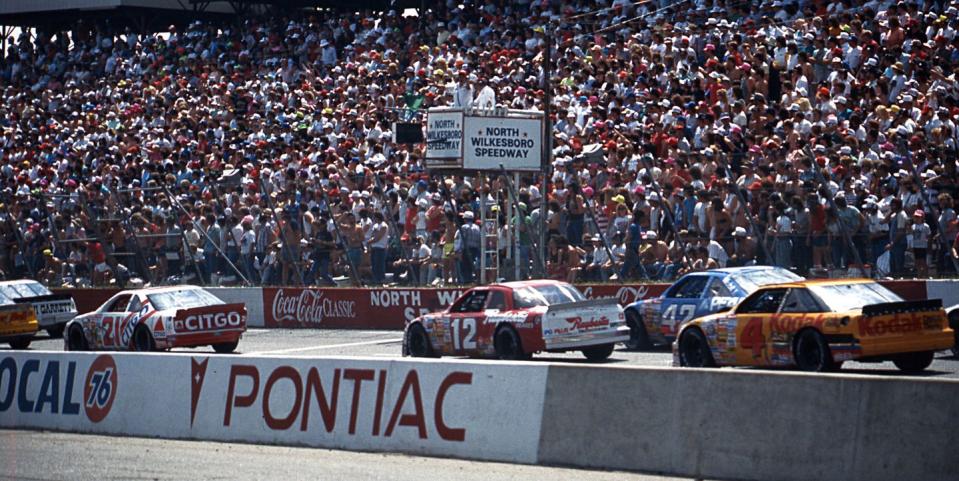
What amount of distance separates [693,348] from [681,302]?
2.13 m

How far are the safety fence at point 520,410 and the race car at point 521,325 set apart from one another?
5877 millimetres

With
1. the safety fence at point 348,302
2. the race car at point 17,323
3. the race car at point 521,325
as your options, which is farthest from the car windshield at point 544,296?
the race car at point 17,323

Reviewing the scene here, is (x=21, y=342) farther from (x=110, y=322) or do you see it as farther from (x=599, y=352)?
(x=599, y=352)

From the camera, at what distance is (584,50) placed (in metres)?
32.2

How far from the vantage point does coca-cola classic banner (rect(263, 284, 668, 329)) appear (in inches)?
1062

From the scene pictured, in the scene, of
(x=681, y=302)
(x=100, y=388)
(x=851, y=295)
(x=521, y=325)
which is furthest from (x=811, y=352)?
(x=100, y=388)

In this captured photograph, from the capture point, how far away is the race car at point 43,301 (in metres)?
28.4

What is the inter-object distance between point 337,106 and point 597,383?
84.7 feet

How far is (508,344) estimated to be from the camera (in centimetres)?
2000

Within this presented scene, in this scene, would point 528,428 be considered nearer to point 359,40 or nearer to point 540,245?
point 540,245

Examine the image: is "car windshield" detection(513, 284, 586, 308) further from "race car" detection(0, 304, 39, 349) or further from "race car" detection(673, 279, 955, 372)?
"race car" detection(0, 304, 39, 349)

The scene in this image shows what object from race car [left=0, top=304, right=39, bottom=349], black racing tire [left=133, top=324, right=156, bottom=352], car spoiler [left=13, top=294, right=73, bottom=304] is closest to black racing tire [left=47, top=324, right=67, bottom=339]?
car spoiler [left=13, top=294, right=73, bottom=304]

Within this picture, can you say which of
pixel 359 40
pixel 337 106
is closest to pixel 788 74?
pixel 337 106

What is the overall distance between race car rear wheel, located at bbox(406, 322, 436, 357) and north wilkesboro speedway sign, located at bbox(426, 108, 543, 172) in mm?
4759
